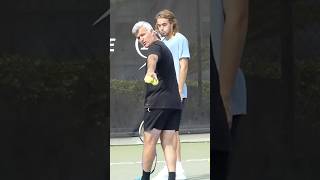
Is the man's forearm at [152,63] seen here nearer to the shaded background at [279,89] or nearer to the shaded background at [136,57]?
the shaded background at [279,89]

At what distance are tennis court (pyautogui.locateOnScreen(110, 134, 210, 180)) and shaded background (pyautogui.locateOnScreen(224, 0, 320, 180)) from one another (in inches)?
90.5

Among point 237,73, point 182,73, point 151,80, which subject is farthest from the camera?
point 182,73

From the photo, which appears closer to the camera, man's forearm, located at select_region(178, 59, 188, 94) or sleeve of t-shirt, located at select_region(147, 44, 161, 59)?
sleeve of t-shirt, located at select_region(147, 44, 161, 59)

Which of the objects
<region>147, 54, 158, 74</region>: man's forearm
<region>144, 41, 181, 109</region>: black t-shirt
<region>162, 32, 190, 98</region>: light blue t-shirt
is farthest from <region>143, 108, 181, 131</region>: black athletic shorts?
<region>162, 32, 190, 98</region>: light blue t-shirt

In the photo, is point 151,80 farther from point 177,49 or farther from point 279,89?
point 279,89

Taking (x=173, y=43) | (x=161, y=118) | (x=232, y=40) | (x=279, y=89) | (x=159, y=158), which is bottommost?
(x=159, y=158)

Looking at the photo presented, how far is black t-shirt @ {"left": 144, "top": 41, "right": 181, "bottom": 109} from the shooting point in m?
5.52

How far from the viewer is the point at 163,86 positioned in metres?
5.54

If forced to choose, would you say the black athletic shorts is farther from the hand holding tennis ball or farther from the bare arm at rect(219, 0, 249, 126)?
the bare arm at rect(219, 0, 249, 126)

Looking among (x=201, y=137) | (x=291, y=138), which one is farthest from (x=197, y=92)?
(x=291, y=138)
